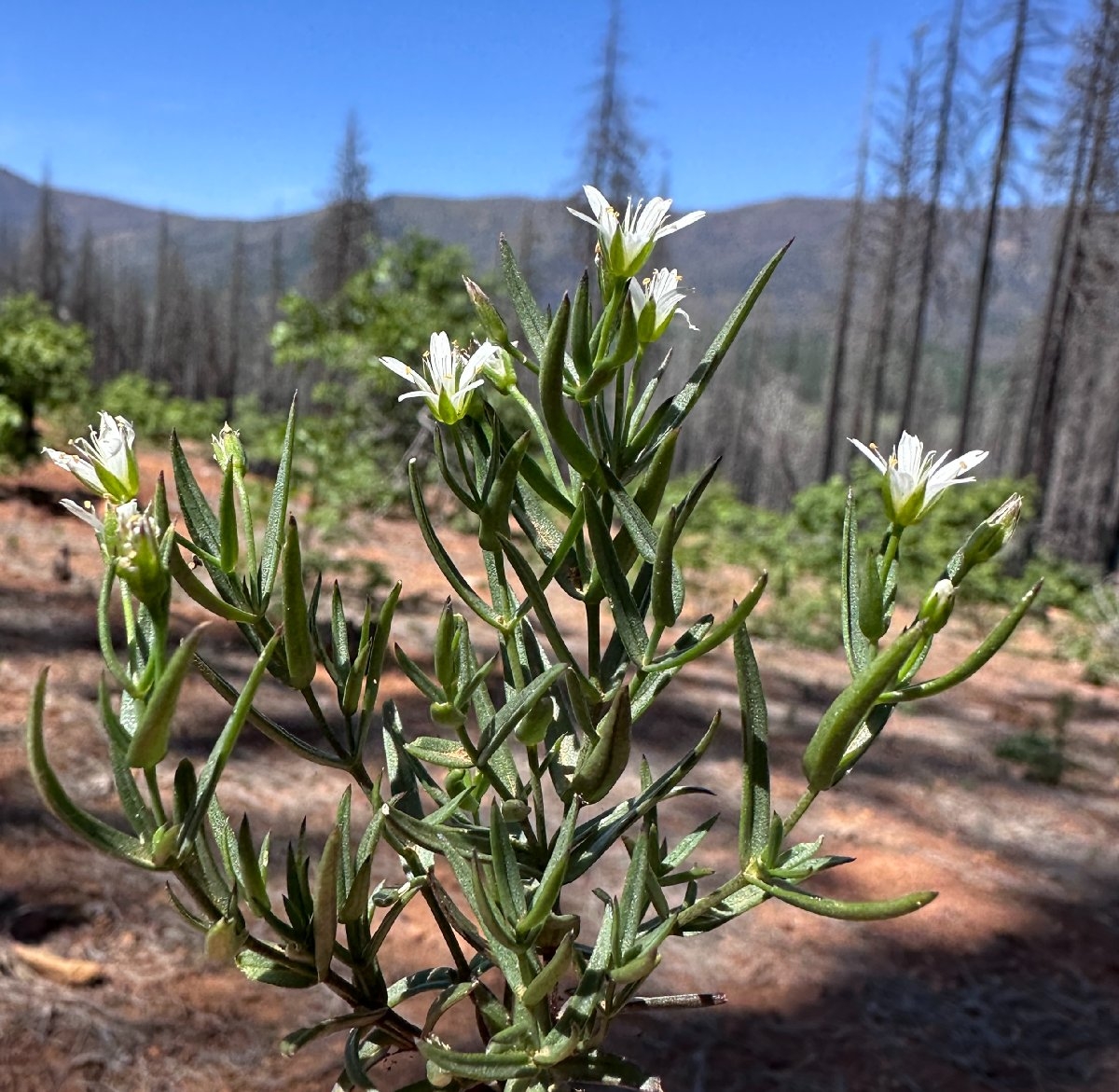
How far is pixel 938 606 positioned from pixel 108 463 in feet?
2.26

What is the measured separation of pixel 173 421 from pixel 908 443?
49.5 ft

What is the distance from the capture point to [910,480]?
0.87 meters

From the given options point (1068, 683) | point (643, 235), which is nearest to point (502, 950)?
point (643, 235)

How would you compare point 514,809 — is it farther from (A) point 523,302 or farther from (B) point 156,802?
(A) point 523,302

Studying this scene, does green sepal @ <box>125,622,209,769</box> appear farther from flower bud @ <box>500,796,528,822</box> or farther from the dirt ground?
the dirt ground

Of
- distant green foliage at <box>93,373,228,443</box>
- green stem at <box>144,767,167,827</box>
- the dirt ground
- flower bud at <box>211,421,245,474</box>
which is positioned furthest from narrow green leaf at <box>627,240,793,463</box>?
distant green foliage at <box>93,373,228,443</box>

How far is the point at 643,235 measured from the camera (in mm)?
818

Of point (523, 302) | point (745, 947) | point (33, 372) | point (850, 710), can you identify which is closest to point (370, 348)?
point (33, 372)

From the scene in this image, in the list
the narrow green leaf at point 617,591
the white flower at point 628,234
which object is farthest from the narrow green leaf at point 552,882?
the white flower at point 628,234

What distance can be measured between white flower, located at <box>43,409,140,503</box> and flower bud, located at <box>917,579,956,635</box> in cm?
65

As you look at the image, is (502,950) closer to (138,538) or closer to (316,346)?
(138,538)

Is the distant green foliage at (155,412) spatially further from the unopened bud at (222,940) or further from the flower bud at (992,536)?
the flower bud at (992,536)

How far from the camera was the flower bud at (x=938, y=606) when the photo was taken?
0.79 meters

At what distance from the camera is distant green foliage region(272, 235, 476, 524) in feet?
23.9
